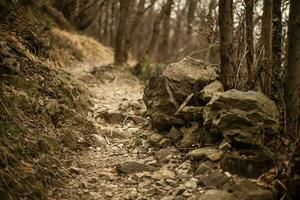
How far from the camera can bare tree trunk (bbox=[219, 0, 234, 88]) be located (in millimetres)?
5566

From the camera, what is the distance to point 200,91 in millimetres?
5715

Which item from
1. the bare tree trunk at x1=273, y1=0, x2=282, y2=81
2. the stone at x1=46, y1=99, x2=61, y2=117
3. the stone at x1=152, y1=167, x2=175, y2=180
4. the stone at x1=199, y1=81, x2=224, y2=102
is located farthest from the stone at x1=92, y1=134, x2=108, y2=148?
the bare tree trunk at x1=273, y1=0, x2=282, y2=81

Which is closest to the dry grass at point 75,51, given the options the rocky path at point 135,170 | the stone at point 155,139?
the rocky path at point 135,170

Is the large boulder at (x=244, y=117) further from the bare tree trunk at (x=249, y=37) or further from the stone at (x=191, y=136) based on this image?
the bare tree trunk at (x=249, y=37)

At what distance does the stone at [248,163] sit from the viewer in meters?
4.34

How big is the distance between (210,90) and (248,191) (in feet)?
5.94

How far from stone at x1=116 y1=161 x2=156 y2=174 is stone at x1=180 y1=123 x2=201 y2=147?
0.58 m

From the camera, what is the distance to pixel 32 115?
5289mm

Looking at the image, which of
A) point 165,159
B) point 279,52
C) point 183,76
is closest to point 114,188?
point 165,159

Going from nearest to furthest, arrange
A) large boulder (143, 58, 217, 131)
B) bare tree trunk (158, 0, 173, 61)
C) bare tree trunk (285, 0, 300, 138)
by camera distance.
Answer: bare tree trunk (285, 0, 300, 138)
large boulder (143, 58, 217, 131)
bare tree trunk (158, 0, 173, 61)

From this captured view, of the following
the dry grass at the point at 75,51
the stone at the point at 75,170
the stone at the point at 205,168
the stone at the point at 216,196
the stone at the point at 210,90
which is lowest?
the stone at the point at 216,196

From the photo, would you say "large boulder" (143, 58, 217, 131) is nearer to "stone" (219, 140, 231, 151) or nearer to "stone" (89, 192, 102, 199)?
"stone" (219, 140, 231, 151)

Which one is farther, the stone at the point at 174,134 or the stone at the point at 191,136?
the stone at the point at 174,134

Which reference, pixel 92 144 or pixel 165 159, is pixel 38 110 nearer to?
pixel 92 144
